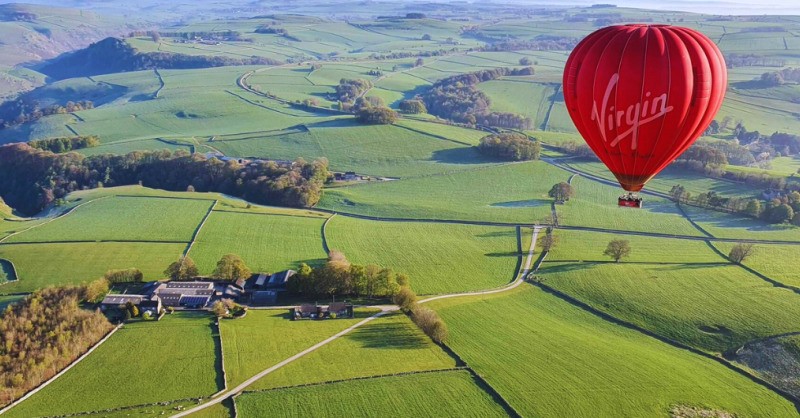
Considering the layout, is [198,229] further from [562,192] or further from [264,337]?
[562,192]

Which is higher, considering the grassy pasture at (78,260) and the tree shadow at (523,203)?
the tree shadow at (523,203)

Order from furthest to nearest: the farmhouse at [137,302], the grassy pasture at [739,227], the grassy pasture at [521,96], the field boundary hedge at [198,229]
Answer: the grassy pasture at [521,96], the grassy pasture at [739,227], the field boundary hedge at [198,229], the farmhouse at [137,302]

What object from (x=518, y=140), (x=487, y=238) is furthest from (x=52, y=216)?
(x=518, y=140)

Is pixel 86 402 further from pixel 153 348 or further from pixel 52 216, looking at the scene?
pixel 52 216

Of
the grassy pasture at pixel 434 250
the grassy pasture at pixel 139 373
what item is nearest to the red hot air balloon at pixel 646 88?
the grassy pasture at pixel 434 250

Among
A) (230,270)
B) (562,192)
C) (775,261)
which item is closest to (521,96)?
(562,192)

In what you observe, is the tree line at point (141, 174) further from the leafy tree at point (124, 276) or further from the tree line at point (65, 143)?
the leafy tree at point (124, 276)
